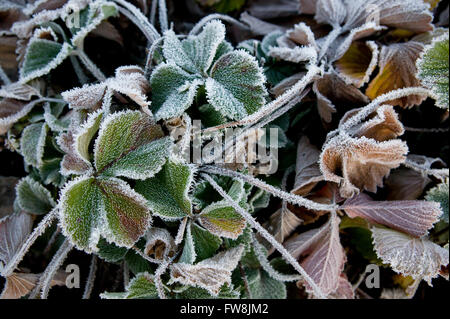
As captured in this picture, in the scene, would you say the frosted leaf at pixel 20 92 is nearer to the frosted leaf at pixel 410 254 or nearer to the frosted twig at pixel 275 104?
the frosted twig at pixel 275 104

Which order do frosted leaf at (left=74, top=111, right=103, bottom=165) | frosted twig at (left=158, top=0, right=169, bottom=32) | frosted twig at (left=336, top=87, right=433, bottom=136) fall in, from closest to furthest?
frosted leaf at (left=74, top=111, right=103, bottom=165) < frosted twig at (left=336, top=87, right=433, bottom=136) < frosted twig at (left=158, top=0, right=169, bottom=32)

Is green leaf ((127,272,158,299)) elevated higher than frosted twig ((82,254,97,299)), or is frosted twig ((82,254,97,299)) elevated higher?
green leaf ((127,272,158,299))

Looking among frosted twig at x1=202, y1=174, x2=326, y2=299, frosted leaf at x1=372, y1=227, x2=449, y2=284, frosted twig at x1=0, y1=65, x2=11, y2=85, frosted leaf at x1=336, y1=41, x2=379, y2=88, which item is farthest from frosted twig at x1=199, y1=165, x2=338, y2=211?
frosted twig at x1=0, y1=65, x2=11, y2=85

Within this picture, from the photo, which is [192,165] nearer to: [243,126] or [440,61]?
[243,126]

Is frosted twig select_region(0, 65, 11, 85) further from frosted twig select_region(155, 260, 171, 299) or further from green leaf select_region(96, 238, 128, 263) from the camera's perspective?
frosted twig select_region(155, 260, 171, 299)

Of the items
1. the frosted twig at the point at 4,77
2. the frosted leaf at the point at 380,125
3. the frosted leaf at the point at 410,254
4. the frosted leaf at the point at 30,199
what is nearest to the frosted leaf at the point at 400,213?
the frosted leaf at the point at 410,254
